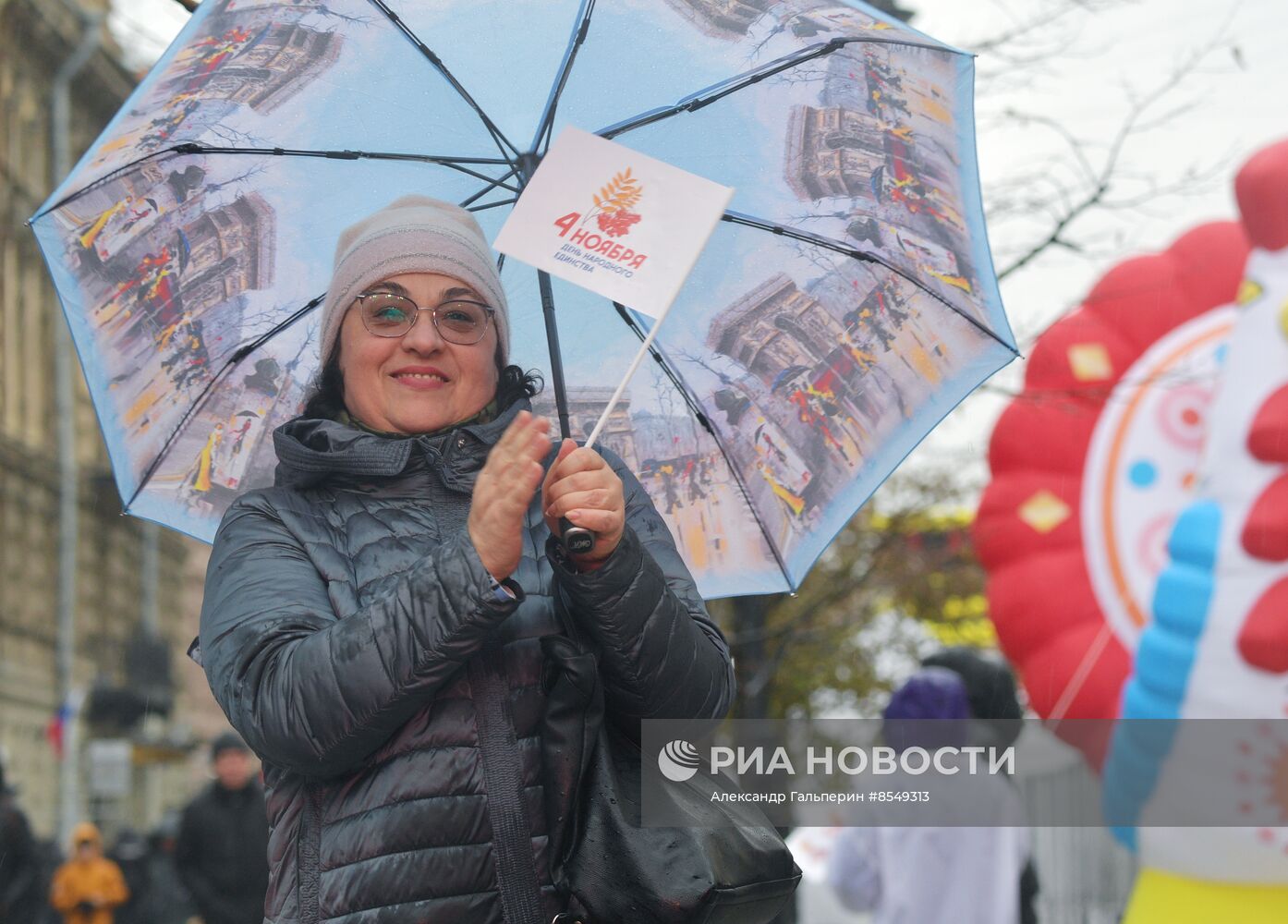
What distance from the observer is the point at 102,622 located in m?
31.5

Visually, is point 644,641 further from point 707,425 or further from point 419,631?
point 707,425

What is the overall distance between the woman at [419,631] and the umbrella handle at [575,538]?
0.7 inches

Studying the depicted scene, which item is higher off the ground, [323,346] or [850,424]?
[323,346]

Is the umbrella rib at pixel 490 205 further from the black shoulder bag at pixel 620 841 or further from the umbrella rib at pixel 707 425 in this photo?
the black shoulder bag at pixel 620 841

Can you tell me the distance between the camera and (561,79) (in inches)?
131

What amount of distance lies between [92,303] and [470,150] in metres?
0.84

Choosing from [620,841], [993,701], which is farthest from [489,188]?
[993,701]

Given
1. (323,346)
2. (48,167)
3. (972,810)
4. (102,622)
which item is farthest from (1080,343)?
(102,622)

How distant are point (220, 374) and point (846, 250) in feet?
4.40

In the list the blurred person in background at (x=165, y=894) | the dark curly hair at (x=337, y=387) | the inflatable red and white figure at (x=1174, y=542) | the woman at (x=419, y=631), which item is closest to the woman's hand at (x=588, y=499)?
the woman at (x=419, y=631)

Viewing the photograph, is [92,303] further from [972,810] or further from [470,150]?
[972,810]

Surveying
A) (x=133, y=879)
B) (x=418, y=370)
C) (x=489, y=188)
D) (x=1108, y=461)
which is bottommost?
(x=133, y=879)

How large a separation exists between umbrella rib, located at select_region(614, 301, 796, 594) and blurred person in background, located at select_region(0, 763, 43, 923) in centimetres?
647
